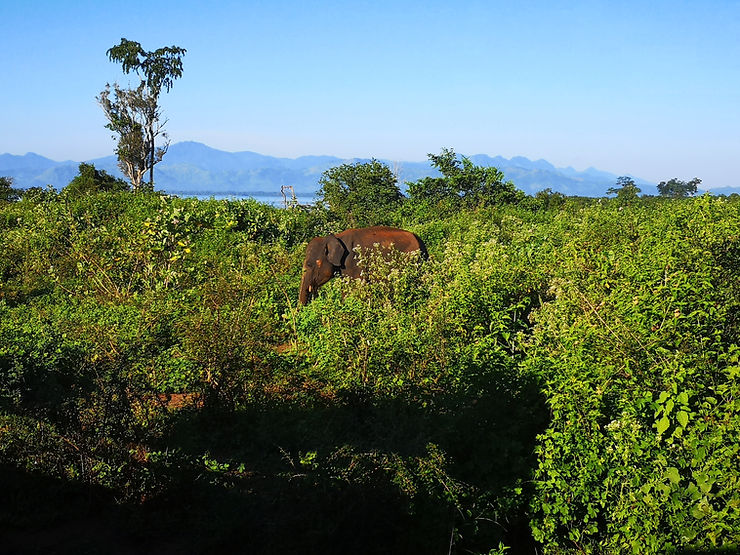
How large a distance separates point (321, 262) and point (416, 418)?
7589 millimetres

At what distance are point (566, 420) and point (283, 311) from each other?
693 cm

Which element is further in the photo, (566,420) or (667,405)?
(566,420)

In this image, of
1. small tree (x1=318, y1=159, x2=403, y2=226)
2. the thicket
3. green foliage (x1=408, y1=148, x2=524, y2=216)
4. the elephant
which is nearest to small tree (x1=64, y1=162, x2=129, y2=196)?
small tree (x1=318, y1=159, x2=403, y2=226)

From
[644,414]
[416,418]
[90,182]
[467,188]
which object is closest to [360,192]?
[467,188]

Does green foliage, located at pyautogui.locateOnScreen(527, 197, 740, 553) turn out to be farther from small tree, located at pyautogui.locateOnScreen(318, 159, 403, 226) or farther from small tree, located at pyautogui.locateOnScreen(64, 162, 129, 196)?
small tree, located at pyautogui.locateOnScreen(64, 162, 129, 196)

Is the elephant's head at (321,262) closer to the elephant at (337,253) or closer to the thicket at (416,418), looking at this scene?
the elephant at (337,253)

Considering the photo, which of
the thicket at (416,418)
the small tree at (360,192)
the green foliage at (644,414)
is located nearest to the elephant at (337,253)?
the thicket at (416,418)

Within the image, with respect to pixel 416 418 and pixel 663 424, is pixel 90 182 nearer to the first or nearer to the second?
pixel 416 418

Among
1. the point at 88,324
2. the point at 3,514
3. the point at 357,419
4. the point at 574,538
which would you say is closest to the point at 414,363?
the point at 357,419

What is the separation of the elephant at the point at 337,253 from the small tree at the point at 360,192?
37.5ft

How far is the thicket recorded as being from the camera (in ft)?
17.0

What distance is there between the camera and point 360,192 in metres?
28.7

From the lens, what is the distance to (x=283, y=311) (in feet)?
38.9

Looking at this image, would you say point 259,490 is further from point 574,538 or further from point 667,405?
point 667,405
